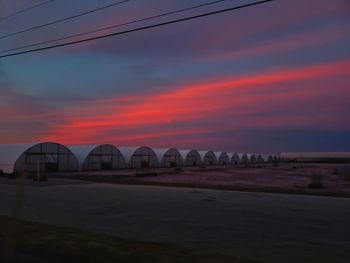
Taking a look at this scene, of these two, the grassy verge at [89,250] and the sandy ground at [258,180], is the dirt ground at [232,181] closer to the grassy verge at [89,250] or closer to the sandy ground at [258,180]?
the sandy ground at [258,180]

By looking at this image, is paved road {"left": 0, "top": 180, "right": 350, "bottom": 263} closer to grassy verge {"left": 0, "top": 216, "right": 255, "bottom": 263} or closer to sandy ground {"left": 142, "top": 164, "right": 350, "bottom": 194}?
grassy verge {"left": 0, "top": 216, "right": 255, "bottom": 263}

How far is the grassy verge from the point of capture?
8.09 meters

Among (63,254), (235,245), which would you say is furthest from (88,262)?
(235,245)

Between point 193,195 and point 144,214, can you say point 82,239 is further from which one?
point 193,195

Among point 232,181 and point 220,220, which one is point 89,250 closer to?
point 220,220

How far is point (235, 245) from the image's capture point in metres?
9.53

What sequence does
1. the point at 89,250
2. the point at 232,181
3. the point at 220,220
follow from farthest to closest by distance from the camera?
the point at 232,181 < the point at 220,220 < the point at 89,250

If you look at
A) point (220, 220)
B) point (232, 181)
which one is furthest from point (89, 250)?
point (232, 181)

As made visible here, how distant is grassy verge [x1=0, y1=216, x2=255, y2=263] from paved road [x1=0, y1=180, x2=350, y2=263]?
76cm

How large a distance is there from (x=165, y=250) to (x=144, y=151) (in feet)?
229

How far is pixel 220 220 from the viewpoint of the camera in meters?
13.2

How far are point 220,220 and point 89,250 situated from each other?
5.37 m

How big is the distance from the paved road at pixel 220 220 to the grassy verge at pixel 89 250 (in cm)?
76

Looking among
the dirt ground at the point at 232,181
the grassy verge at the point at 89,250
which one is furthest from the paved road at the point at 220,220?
the dirt ground at the point at 232,181
